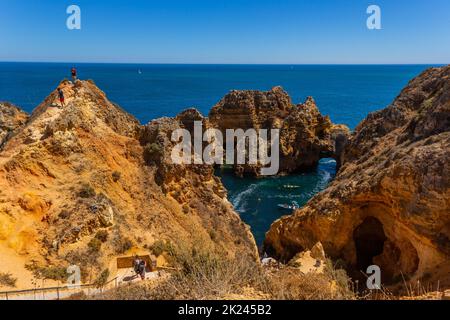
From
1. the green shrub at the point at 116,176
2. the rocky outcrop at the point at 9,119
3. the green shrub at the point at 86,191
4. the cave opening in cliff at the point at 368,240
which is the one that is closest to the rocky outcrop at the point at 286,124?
the rocky outcrop at the point at 9,119

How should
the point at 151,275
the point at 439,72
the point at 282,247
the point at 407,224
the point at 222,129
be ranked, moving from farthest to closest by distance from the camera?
the point at 222,129 → the point at 439,72 → the point at 282,247 → the point at 407,224 → the point at 151,275

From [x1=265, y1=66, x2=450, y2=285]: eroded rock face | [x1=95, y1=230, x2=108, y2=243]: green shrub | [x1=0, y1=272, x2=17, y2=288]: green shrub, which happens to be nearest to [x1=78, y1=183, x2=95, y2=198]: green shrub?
[x1=95, y1=230, x2=108, y2=243]: green shrub

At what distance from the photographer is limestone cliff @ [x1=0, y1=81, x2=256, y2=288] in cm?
1413

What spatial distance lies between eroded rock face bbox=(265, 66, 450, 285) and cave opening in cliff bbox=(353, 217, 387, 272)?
5 cm

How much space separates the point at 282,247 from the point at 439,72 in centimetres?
1574

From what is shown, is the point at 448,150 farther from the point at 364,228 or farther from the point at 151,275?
the point at 151,275

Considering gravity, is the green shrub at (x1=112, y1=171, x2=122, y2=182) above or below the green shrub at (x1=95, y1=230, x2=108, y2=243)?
above

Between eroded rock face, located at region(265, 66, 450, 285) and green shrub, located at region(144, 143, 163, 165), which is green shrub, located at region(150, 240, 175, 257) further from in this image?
eroded rock face, located at region(265, 66, 450, 285)

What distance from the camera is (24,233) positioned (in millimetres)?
14023

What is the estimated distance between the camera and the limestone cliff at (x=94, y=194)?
14133 millimetres

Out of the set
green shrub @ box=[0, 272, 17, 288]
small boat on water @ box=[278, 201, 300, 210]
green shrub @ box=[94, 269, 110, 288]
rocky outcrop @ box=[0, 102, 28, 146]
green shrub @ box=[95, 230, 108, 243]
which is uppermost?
rocky outcrop @ box=[0, 102, 28, 146]
